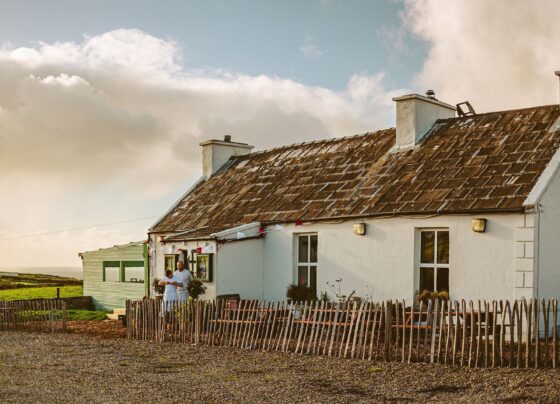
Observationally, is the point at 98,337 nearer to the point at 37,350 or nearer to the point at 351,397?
the point at 37,350

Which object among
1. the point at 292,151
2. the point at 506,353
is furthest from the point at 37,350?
the point at 292,151

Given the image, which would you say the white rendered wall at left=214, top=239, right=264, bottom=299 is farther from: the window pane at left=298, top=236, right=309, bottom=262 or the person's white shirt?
the window pane at left=298, top=236, right=309, bottom=262

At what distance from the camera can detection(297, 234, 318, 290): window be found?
19.6 meters

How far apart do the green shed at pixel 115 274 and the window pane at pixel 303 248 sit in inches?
442

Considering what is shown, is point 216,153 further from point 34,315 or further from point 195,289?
point 195,289

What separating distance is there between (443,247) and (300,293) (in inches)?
172

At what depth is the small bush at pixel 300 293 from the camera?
760 inches

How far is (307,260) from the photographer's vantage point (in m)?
19.8

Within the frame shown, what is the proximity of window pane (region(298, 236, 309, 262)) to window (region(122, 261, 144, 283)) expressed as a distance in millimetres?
12834

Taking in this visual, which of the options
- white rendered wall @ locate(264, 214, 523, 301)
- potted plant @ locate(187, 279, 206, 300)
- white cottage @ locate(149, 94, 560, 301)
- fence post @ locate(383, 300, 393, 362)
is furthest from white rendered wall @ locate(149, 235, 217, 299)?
fence post @ locate(383, 300, 393, 362)

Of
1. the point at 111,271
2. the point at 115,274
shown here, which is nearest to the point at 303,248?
the point at 115,274

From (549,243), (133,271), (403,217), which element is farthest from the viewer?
(133,271)

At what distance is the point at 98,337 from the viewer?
61.4 ft

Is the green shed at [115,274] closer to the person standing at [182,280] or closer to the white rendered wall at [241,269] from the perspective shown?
the white rendered wall at [241,269]
